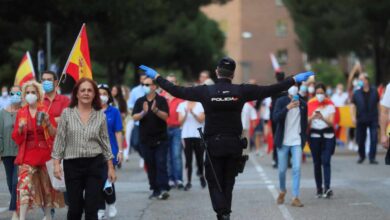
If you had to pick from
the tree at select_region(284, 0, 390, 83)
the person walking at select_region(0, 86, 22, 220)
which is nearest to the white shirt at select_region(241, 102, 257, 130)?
the person walking at select_region(0, 86, 22, 220)

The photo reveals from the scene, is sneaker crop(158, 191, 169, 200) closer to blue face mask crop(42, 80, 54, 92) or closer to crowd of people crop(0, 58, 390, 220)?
crowd of people crop(0, 58, 390, 220)

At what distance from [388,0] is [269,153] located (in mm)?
13444

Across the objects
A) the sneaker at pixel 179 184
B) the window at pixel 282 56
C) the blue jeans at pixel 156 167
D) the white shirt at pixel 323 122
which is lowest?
the sneaker at pixel 179 184

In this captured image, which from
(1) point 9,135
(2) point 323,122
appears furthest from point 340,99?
(1) point 9,135

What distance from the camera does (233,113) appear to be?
1016 cm

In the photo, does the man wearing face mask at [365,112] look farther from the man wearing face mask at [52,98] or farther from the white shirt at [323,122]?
the man wearing face mask at [52,98]

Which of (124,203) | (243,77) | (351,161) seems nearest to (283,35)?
(243,77)

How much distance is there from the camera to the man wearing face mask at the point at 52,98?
1127 cm

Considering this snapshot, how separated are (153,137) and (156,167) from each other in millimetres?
477

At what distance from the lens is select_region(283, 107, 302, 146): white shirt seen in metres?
13.9

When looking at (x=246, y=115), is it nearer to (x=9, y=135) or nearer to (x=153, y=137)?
(x=153, y=137)

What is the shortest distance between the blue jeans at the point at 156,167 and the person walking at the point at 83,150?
5387 mm

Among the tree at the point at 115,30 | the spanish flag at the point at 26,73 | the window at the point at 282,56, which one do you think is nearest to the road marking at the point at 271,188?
the spanish flag at the point at 26,73

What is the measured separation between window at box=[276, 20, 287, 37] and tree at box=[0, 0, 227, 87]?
1109 inches
